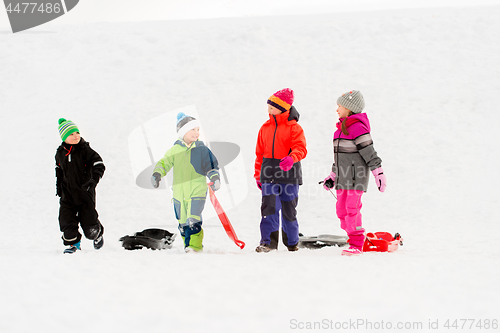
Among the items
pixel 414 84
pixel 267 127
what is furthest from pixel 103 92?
pixel 414 84

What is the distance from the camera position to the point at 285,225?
15.9 ft

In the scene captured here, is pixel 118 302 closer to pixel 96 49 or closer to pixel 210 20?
pixel 96 49

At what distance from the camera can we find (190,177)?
4.71m

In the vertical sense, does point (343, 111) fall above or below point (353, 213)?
above

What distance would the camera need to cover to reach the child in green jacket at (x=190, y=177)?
4652 millimetres

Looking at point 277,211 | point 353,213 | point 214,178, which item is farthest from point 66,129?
point 353,213

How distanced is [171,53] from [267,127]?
29.2 feet

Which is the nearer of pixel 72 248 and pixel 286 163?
pixel 286 163

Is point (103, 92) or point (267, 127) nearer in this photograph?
point (267, 127)

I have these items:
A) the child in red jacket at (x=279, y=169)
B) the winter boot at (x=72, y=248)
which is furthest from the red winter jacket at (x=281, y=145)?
the winter boot at (x=72, y=248)

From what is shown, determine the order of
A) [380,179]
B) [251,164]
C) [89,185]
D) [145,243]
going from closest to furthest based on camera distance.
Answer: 1. [380,179]
2. [89,185]
3. [145,243]
4. [251,164]

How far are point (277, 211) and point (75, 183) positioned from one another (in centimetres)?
254

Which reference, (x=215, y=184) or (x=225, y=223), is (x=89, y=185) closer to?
(x=215, y=184)

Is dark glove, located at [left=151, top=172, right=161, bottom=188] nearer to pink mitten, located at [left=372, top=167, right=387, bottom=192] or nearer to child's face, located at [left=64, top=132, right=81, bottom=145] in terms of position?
child's face, located at [left=64, top=132, right=81, bottom=145]
